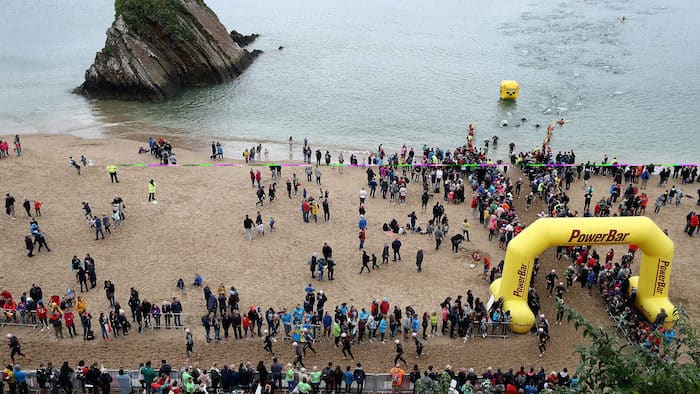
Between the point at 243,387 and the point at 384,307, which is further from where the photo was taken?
the point at 384,307

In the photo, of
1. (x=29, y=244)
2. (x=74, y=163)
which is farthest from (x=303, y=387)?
(x=74, y=163)

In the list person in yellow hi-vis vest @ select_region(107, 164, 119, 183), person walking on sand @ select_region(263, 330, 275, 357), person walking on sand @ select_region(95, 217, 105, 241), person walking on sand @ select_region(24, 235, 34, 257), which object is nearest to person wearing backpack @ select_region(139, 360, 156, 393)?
person walking on sand @ select_region(263, 330, 275, 357)

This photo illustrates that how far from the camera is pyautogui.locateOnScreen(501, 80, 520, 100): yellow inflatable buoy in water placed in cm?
5616

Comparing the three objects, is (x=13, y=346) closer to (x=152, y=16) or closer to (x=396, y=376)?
(x=396, y=376)

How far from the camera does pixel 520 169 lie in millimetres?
37750

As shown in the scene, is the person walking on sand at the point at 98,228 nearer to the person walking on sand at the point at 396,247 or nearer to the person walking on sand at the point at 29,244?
the person walking on sand at the point at 29,244

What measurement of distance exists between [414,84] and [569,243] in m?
43.2

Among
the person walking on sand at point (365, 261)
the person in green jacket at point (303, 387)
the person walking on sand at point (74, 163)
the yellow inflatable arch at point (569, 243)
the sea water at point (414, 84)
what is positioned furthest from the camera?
the sea water at point (414, 84)

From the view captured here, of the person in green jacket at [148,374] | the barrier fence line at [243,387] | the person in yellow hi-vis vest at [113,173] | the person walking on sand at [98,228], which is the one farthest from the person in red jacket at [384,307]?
the person in yellow hi-vis vest at [113,173]

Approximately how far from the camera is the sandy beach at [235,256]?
67.9 feet

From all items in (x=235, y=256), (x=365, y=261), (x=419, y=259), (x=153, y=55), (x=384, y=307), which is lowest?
(x=384, y=307)

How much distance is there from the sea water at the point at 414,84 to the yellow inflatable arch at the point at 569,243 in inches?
869

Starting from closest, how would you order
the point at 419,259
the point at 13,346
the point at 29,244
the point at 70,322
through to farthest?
the point at 13,346 → the point at 70,322 → the point at 419,259 → the point at 29,244

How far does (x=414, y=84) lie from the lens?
62750 millimetres
